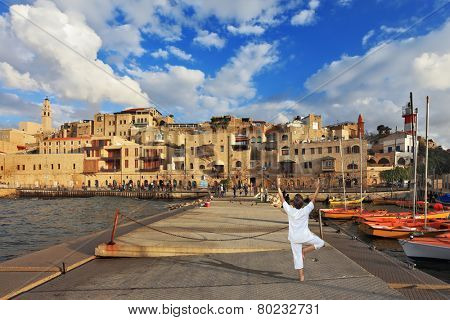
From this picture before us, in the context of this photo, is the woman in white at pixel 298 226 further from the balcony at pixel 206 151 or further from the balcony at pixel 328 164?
the balcony at pixel 206 151

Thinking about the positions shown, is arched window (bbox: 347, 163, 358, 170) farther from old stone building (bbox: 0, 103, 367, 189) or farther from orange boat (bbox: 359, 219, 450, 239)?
orange boat (bbox: 359, 219, 450, 239)

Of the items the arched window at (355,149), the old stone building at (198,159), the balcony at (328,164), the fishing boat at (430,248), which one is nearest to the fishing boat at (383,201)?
the old stone building at (198,159)

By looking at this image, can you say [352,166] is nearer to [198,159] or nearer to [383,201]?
[383,201]

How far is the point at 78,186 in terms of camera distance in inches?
2896

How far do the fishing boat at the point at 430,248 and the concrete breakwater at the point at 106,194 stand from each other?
42303mm

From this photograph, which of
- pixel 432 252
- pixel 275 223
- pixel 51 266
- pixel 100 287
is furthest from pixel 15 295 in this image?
pixel 432 252

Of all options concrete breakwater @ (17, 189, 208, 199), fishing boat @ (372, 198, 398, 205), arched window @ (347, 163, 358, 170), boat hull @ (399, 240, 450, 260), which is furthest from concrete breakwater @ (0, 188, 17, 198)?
boat hull @ (399, 240, 450, 260)

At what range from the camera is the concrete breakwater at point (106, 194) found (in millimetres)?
57906

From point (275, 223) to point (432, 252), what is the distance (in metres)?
6.64

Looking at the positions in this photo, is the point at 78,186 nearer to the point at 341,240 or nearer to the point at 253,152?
the point at 253,152

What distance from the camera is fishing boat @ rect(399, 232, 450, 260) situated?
1352cm

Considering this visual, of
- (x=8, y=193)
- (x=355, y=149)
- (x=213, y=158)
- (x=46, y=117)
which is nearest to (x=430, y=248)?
(x=355, y=149)

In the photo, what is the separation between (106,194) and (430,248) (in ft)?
192

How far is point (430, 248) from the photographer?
44.9 feet
